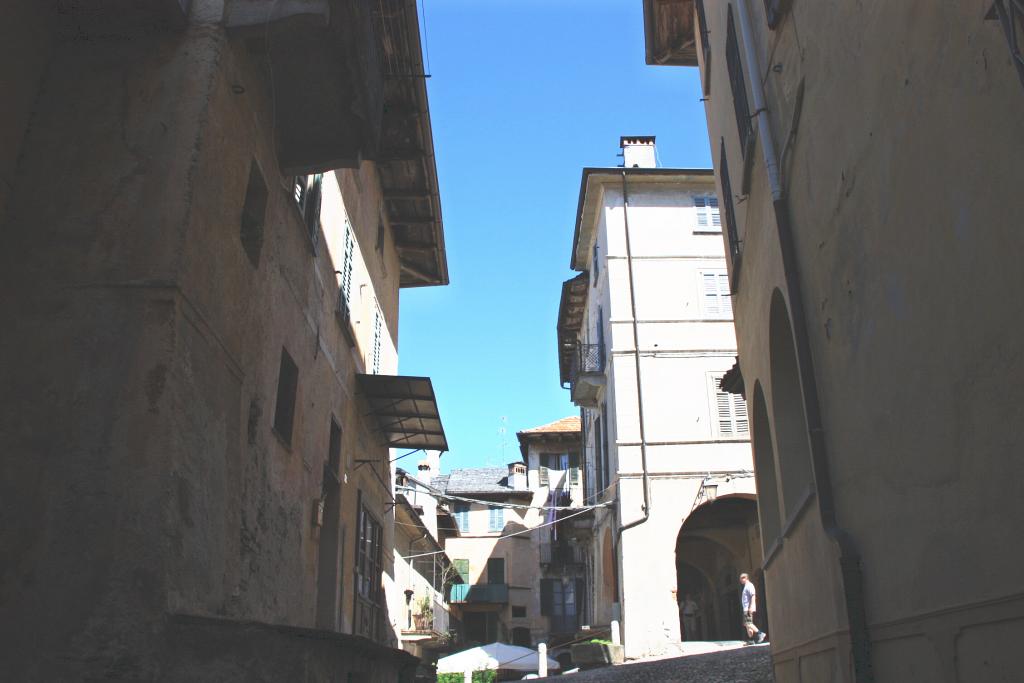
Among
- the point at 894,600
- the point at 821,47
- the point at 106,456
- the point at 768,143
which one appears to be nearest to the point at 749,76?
the point at 768,143

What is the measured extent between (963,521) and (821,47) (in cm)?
367

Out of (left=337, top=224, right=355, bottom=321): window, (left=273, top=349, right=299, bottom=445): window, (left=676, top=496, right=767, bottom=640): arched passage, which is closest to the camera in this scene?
(left=273, top=349, right=299, bottom=445): window

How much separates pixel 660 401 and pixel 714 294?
11.3 feet

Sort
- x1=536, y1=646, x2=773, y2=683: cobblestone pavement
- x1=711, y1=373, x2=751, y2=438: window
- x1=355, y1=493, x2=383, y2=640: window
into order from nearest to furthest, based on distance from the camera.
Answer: x1=536, y1=646, x2=773, y2=683: cobblestone pavement → x1=355, y1=493, x2=383, y2=640: window → x1=711, y1=373, x2=751, y2=438: window

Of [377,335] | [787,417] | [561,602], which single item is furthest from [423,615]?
[787,417]

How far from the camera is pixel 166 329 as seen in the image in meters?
6.47

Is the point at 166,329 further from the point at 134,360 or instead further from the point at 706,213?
the point at 706,213

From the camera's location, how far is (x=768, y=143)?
8320 mm

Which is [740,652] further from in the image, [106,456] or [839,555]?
[106,456]

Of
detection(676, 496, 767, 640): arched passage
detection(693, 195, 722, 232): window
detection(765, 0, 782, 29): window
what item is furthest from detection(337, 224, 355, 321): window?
detection(693, 195, 722, 232): window

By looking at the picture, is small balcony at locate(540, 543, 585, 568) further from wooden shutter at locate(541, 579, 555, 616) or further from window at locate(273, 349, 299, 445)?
window at locate(273, 349, 299, 445)

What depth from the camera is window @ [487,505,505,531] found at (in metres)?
51.7

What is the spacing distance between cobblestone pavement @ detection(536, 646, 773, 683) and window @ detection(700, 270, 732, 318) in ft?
31.3

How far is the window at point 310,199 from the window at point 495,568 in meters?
41.6
